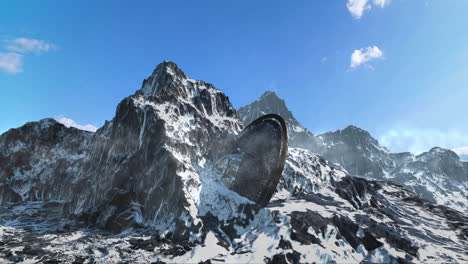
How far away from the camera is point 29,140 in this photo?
156500 millimetres

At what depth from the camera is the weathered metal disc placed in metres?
104

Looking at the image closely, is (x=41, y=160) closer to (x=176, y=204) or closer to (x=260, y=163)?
(x=176, y=204)

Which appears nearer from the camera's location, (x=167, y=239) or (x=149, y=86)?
(x=167, y=239)

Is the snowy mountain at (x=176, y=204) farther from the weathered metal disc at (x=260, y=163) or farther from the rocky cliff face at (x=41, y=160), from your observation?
the weathered metal disc at (x=260, y=163)

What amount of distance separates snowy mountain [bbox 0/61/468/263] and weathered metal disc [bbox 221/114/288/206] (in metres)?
4.15

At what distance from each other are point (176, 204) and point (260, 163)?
33296 millimetres

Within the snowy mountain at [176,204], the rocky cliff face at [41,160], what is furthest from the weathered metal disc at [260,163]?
the rocky cliff face at [41,160]

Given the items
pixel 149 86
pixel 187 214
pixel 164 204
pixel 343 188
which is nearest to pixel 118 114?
pixel 149 86

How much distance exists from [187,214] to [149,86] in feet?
300

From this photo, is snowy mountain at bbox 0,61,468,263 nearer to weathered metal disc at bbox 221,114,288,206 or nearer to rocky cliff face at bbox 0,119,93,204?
rocky cliff face at bbox 0,119,93,204

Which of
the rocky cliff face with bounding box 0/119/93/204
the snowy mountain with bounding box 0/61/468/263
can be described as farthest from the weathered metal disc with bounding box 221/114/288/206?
the rocky cliff face with bounding box 0/119/93/204

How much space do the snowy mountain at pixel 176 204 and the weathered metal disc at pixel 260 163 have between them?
4.15 metres

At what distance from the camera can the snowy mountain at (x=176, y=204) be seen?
8062 centimetres

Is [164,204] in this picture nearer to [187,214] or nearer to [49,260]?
[187,214]
